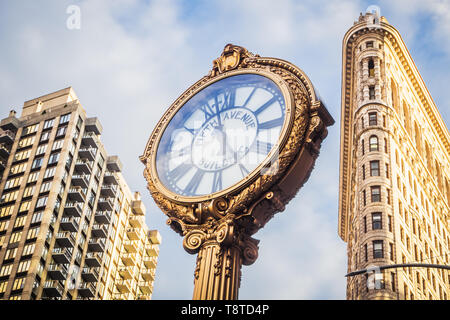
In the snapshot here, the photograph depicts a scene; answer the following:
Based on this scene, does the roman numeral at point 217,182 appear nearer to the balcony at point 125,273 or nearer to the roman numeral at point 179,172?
the roman numeral at point 179,172

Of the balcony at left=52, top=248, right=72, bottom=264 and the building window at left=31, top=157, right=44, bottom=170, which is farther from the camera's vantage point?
the building window at left=31, top=157, right=44, bottom=170

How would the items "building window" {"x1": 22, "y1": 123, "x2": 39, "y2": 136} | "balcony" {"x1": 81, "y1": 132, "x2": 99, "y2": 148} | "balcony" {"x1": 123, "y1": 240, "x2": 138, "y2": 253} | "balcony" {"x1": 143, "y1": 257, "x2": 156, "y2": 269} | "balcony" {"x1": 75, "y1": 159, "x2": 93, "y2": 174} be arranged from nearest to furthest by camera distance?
"balcony" {"x1": 75, "y1": 159, "x2": 93, "y2": 174}
"balcony" {"x1": 81, "y1": 132, "x2": 99, "y2": 148}
"building window" {"x1": 22, "y1": 123, "x2": 39, "y2": 136}
"balcony" {"x1": 123, "y1": 240, "x2": 138, "y2": 253}
"balcony" {"x1": 143, "y1": 257, "x2": 156, "y2": 269}

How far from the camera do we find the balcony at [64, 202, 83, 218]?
7406cm

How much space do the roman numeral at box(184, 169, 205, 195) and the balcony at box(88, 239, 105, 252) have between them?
71033 mm

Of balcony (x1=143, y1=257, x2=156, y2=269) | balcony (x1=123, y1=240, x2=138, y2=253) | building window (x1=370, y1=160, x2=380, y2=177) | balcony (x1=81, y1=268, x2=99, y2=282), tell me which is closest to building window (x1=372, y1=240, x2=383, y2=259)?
building window (x1=370, y1=160, x2=380, y2=177)

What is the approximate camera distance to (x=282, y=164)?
812 cm

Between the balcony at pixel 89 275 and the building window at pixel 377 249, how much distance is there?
109 ft

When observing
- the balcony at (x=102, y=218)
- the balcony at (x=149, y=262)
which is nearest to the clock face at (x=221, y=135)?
the balcony at (x=102, y=218)

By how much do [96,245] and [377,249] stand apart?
34.8m

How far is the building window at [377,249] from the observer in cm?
5514

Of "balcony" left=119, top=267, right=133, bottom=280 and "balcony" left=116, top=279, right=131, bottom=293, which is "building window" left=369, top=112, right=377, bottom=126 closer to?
"balcony" left=119, top=267, right=133, bottom=280
